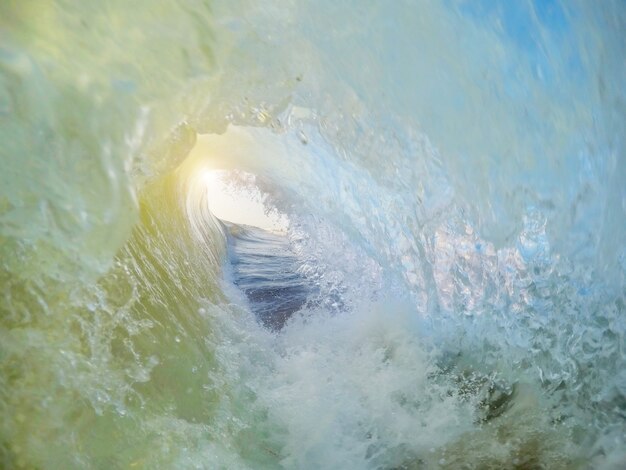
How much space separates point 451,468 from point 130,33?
255cm

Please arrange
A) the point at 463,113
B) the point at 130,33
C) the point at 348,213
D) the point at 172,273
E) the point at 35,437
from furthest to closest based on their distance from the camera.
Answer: the point at 348,213, the point at 172,273, the point at 463,113, the point at 130,33, the point at 35,437

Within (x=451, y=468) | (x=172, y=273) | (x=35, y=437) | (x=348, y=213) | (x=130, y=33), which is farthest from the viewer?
(x=348, y=213)

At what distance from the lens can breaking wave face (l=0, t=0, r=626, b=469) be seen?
1.77 m

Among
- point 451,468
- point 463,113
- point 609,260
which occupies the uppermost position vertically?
point 463,113

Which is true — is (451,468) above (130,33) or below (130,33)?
below

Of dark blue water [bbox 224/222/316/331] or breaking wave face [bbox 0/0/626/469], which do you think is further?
dark blue water [bbox 224/222/316/331]

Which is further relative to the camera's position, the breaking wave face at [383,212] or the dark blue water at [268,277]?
the dark blue water at [268,277]

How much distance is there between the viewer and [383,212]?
4.04 meters

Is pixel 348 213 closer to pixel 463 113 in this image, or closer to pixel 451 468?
pixel 463 113

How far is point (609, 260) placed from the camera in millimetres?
3047

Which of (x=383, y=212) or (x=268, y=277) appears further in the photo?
(x=268, y=277)

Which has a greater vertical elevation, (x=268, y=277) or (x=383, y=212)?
(x=268, y=277)

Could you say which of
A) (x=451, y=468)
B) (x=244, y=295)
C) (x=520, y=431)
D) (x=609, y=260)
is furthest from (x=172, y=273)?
(x=609, y=260)

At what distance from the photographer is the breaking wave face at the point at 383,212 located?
1.77m
